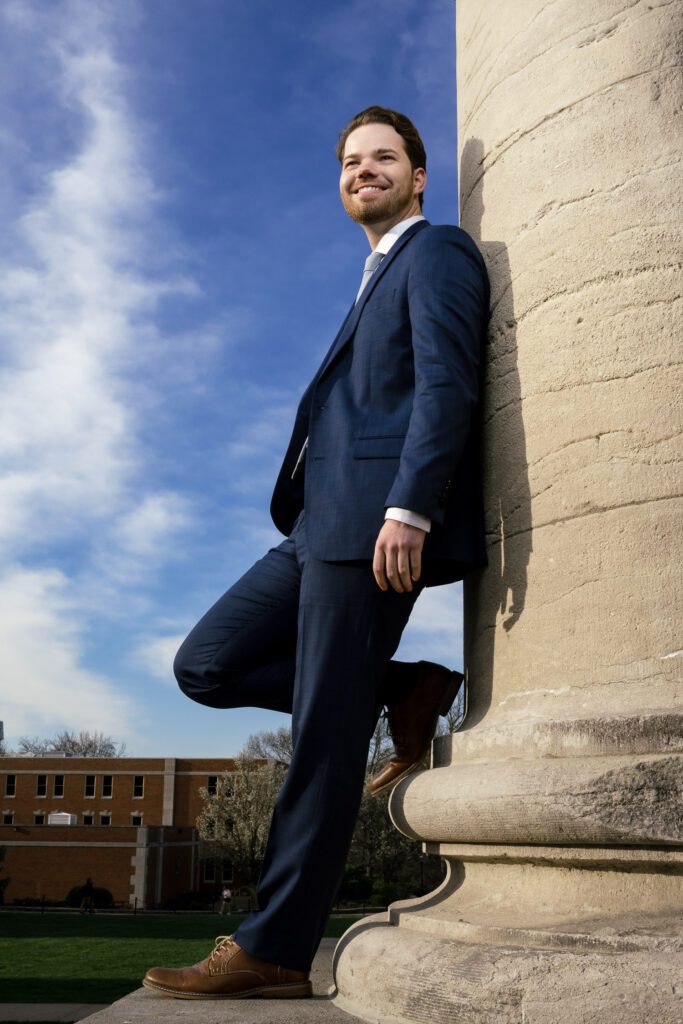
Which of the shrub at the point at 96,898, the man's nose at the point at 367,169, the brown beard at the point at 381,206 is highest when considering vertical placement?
the man's nose at the point at 367,169

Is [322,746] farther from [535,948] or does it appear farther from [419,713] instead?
[535,948]

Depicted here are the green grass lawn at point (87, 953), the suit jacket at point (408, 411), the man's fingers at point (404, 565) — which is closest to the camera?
the man's fingers at point (404, 565)

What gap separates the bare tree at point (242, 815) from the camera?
58375 millimetres

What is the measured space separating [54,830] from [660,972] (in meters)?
59.7

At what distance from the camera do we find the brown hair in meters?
3.95

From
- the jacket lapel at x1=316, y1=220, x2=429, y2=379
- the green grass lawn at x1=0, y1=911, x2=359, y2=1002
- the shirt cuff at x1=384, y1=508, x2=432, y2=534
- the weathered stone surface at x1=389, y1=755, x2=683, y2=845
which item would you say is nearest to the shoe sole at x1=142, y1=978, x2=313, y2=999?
the weathered stone surface at x1=389, y1=755, x2=683, y2=845

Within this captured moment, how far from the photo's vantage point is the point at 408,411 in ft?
11.0

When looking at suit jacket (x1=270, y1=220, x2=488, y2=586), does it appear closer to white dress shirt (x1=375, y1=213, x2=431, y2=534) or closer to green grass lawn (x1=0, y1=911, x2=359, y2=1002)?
white dress shirt (x1=375, y1=213, x2=431, y2=534)

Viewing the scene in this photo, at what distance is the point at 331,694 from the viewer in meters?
3.18

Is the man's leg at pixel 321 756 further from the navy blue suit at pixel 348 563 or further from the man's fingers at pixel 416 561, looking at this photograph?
the man's fingers at pixel 416 561

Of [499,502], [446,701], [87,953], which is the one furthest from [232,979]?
[87,953]

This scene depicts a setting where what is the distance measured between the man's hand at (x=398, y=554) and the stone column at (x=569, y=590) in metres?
0.34

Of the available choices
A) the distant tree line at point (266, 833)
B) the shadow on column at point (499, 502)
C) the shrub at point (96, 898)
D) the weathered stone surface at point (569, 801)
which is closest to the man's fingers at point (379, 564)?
the shadow on column at point (499, 502)

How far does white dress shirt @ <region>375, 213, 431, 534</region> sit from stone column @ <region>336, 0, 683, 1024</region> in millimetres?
282
